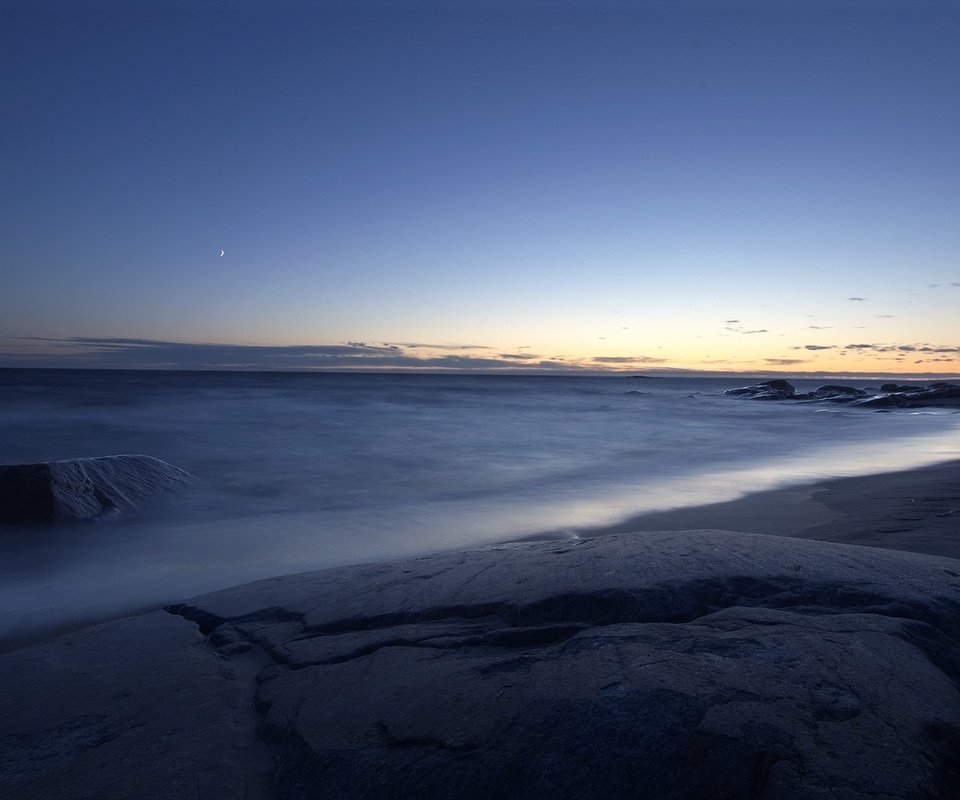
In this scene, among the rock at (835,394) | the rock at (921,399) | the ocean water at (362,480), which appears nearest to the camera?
the ocean water at (362,480)

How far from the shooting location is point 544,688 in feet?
5.84

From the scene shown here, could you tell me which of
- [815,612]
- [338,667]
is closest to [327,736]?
[338,667]

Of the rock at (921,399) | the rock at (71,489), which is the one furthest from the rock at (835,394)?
the rock at (71,489)

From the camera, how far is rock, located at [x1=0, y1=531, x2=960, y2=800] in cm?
151

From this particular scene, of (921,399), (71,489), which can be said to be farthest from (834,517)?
(921,399)

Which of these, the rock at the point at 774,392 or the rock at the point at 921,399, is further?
the rock at the point at 774,392

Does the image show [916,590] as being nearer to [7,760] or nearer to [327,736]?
[327,736]

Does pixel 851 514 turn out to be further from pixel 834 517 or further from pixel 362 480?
pixel 362 480

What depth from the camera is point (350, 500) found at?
7656 mm

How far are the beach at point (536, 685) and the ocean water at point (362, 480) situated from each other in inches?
74.7

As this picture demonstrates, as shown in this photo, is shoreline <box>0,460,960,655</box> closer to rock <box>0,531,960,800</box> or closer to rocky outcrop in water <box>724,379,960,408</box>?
rock <box>0,531,960,800</box>

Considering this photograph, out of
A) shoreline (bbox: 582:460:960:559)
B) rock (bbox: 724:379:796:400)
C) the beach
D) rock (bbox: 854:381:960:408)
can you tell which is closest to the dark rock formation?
rock (bbox: 724:379:796:400)

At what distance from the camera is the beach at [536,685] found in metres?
1.52

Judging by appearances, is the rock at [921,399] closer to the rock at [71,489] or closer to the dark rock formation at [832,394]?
the dark rock formation at [832,394]
